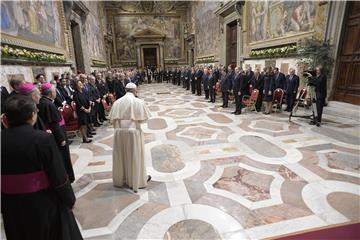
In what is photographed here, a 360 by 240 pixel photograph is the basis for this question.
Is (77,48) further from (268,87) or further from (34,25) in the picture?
(268,87)

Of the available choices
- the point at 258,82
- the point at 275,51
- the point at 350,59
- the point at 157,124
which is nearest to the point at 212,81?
the point at 258,82

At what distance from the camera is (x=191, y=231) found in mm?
2586

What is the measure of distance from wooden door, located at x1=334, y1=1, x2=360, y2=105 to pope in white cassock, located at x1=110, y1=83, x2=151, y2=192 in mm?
7846

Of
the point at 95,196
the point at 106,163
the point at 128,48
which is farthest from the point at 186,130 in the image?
the point at 128,48

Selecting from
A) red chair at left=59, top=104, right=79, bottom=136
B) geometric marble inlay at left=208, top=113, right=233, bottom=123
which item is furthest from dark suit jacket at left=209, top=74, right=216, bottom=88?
red chair at left=59, top=104, right=79, bottom=136

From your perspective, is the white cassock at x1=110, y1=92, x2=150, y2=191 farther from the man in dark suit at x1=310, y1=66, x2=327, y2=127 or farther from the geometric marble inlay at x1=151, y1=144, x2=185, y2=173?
the man in dark suit at x1=310, y1=66, x2=327, y2=127

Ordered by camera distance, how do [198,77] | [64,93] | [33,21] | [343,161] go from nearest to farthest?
1. [343,161]
2. [64,93]
3. [33,21]
4. [198,77]

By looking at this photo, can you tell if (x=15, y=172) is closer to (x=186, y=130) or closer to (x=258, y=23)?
(x=186, y=130)

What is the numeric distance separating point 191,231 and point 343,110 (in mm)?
7412

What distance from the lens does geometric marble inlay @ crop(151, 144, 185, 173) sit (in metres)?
4.26

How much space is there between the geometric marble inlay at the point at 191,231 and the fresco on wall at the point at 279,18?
9071 millimetres

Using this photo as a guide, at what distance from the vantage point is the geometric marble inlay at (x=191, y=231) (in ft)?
8.22

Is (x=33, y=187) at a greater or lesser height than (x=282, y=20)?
lesser

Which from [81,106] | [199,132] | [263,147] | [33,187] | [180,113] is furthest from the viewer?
[180,113]
